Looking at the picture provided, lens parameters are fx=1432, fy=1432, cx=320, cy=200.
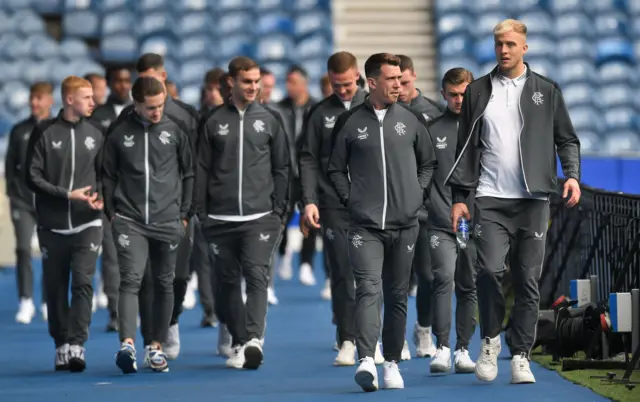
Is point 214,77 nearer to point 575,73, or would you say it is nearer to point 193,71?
point 193,71

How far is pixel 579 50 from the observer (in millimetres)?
23844

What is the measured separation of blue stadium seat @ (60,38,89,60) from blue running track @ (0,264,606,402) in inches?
441

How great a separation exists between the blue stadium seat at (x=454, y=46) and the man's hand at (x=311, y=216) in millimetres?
14468

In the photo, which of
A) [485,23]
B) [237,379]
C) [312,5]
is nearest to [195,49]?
[312,5]

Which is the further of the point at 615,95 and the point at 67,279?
the point at 615,95

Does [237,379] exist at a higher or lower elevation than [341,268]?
lower

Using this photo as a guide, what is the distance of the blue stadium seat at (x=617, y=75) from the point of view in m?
23.5

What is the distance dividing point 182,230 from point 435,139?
1840 mm

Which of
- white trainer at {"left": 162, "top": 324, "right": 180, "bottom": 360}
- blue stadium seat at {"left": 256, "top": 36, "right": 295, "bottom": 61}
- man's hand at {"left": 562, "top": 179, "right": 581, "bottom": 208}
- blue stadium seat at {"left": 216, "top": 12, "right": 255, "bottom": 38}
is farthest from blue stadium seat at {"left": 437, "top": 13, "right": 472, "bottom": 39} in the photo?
man's hand at {"left": 562, "top": 179, "right": 581, "bottom": 208}

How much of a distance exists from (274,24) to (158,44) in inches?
77.2

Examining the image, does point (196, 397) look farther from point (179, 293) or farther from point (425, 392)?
point (179, 293)

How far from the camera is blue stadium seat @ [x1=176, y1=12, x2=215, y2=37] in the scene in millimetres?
23938

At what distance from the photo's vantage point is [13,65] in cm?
2303

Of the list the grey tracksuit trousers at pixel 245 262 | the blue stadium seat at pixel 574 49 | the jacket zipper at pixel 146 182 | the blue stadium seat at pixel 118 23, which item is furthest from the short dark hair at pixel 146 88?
the blue stadium seat at pixel 574 49
